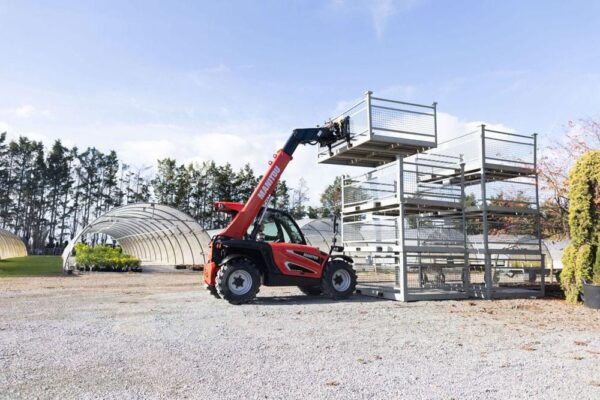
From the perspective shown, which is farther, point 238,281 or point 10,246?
point 10,246

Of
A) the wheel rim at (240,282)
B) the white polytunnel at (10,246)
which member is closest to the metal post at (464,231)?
the wheel rim at (240,282)

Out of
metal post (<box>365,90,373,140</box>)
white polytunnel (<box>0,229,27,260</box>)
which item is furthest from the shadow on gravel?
white polytunnel (<box>0,229,27,260</box>)

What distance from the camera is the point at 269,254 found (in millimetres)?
11773

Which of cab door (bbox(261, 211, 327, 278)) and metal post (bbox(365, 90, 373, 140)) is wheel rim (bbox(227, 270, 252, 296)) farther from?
metal post (bbox(365, 90, 373, 140))

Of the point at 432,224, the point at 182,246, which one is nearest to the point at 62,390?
the point at 432,224

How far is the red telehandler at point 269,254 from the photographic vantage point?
37.4 ft

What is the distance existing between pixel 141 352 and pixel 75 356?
30.9 inches

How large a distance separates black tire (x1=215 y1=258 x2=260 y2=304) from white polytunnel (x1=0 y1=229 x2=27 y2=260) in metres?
34.8

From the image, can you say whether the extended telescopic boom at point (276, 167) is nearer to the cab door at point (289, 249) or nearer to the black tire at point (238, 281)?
the cab door at point (289, 249)

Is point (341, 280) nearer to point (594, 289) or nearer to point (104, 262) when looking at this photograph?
point (594, 289)

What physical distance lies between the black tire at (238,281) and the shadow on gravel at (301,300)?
555 mm

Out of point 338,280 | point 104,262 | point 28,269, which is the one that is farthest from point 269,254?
point 28,269

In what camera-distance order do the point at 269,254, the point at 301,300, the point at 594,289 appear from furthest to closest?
the point at 301,300
the point at 269,254
the point at 594,289

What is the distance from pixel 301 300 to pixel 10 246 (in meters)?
40.3
